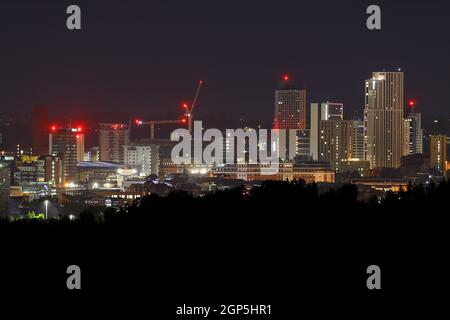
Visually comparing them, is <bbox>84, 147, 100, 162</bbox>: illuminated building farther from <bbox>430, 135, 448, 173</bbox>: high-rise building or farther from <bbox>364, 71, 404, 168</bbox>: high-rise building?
<bbox>430, 135, 448, 173</bbox>: high-rise building

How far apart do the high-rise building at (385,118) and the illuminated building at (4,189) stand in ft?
83.6

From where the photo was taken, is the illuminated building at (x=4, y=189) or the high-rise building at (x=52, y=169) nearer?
the illuminated building at (x=4, y=189)

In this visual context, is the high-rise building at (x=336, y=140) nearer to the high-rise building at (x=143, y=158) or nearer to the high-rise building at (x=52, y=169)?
the high-rise building at (x=143, y=158)

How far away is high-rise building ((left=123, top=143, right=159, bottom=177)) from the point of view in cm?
7444

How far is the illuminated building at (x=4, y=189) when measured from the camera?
1780 inches

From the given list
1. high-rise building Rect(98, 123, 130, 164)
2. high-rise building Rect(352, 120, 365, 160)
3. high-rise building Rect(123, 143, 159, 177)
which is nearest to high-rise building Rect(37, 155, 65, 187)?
high-rise building Rect(123, 143, 159, 177)

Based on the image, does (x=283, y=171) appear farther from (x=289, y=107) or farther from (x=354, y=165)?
(x=289, y=107)

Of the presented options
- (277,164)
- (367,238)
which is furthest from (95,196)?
(367,238)

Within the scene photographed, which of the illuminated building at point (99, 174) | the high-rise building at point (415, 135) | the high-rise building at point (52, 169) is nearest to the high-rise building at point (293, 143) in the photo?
the high-rise building at point (415, 135)

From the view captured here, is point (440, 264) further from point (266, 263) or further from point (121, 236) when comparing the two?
point (121, 236)

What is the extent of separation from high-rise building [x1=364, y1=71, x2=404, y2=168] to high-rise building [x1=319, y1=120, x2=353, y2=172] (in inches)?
41.4
